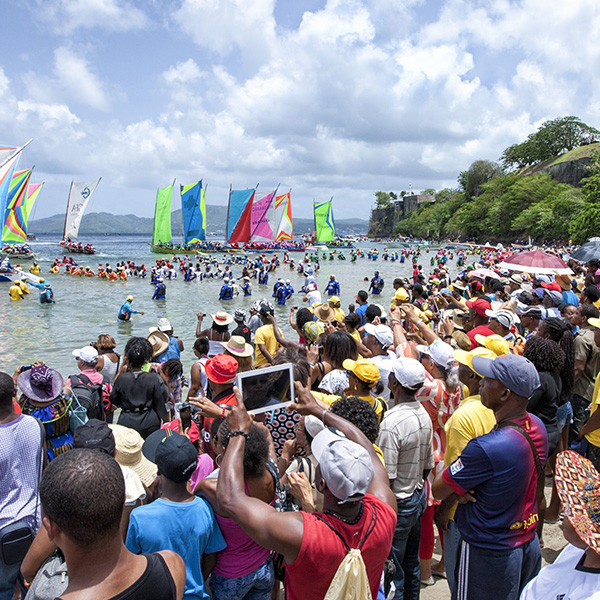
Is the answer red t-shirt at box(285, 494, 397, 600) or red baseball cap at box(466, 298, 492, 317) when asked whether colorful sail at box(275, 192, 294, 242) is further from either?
red t-shirt at box(285, 494, 397, 600)

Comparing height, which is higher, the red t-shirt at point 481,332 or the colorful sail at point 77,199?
the colorful sail at point 77,199

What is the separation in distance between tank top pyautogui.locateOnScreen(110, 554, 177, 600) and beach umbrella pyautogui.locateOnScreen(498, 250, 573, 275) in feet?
31.7

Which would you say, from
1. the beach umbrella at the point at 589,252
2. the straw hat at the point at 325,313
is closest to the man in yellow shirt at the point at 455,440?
the straw hat at the point at 325,313

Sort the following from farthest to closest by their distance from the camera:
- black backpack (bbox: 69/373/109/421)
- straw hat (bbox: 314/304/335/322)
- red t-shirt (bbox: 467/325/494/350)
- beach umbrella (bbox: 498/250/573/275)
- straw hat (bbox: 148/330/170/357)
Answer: beach umbrella (bbox: 498/250/573/275)
straw hat (bbox: 314/304/335/322)
straw hat (bbox: 148/330/170/357)
red t-shirt (bbox: 467/325/494/350)
black backpack (bbox: 69/373/109/421)

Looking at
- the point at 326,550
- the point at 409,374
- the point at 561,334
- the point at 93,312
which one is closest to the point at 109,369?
the point at 409,374

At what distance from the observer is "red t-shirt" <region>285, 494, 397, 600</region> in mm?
1679

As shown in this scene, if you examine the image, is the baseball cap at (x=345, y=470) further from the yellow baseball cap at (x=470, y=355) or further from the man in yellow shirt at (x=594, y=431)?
the man in yellow shirt at (x=594, y=431)

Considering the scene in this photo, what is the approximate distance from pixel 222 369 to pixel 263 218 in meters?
47.5

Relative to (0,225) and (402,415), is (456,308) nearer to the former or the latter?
(402,415)

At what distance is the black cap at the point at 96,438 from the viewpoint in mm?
2584

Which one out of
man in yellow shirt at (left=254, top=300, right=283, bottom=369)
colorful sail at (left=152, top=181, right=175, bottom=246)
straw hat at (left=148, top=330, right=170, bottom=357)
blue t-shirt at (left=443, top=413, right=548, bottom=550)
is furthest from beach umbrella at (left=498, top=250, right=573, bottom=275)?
colorful sail at (left=152, top=181, right=175, bottom=246)

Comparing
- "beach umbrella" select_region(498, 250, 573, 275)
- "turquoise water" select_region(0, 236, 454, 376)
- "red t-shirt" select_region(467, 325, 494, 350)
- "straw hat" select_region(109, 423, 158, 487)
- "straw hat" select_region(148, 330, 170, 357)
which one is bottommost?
"turquoise water" select_region(0, 236, 454, 376)

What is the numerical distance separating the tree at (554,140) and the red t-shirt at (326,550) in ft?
295

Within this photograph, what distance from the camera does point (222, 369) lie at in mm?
3273
